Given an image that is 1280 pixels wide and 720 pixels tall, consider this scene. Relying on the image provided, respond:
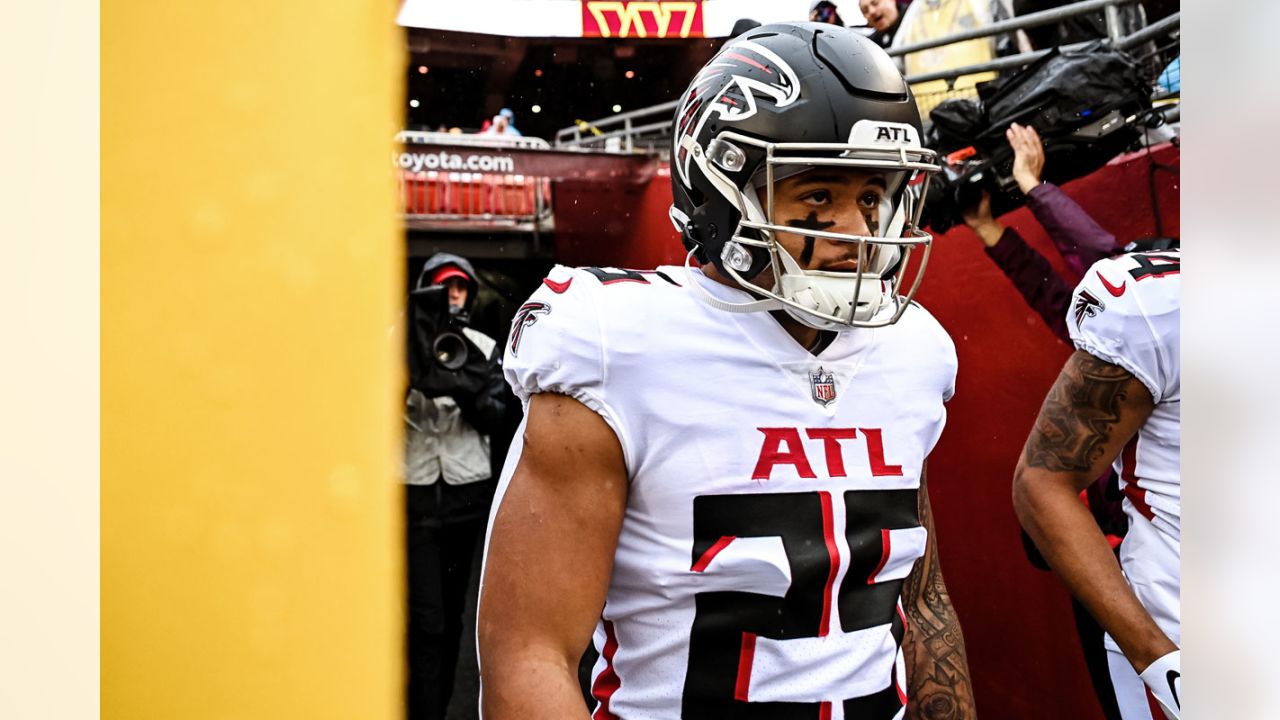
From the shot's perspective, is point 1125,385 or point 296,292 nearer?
point 296,292

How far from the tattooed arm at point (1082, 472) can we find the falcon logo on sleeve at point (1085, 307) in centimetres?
6

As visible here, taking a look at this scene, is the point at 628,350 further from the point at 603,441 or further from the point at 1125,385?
the point at 1125,385

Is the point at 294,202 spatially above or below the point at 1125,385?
above

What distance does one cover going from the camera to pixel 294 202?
1018mm

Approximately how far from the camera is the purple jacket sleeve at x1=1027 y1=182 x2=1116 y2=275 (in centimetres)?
233

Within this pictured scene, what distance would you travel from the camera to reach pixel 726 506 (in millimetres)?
1252

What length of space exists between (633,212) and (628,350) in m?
1.95

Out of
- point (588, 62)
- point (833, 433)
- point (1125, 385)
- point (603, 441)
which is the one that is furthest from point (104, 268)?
point (588, 62)

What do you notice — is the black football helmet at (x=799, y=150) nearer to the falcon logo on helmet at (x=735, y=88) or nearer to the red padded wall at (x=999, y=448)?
the falcon logo on helmet at (x=735, y=88)

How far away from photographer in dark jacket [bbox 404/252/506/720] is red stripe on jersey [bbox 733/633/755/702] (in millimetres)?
1962

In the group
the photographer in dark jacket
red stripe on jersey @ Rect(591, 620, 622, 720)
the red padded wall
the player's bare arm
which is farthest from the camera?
the photographer in dark jacket

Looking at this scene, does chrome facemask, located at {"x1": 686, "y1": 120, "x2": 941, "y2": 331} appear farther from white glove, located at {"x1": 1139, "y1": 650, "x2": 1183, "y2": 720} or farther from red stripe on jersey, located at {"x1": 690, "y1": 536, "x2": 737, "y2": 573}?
white glove, located at {"x1": 1139, "y1": 650, "x2": 1183, "y2": 720}

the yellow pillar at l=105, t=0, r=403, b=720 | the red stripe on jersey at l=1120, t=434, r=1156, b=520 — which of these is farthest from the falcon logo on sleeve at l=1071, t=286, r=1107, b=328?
the yellow pillar at l=105, t=0, r=403, b=720
